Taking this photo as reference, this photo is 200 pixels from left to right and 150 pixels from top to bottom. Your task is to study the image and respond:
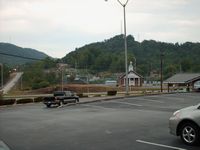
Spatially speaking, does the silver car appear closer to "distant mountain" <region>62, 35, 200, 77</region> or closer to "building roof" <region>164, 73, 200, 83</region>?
"building roof" <region>164, 73, 200, 83</region>

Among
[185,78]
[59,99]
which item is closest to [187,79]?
[185,78]

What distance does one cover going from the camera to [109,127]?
16.3 m

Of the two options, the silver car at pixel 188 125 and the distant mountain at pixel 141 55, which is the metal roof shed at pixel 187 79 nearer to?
the distant mountain at pixel 141 55

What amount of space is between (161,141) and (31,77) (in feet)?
394

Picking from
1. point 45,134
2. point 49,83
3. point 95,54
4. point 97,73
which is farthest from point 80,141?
point 97,73

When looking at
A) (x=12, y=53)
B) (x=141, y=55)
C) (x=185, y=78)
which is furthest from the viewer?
(x=141, y=55)

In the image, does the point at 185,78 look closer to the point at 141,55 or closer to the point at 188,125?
the point at 188,125

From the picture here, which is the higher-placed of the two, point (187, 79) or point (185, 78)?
point (185, 78)

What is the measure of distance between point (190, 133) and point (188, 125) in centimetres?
23

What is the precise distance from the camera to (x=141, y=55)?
152000mm

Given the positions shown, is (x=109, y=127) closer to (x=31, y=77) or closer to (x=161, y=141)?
(x=161, y=141)

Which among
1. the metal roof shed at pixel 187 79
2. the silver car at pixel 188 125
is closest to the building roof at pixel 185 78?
the metal roof shed at pixel 187 79

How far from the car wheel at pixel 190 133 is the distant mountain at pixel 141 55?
118m

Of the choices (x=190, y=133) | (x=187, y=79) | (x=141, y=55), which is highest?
(x=141, y=55)
